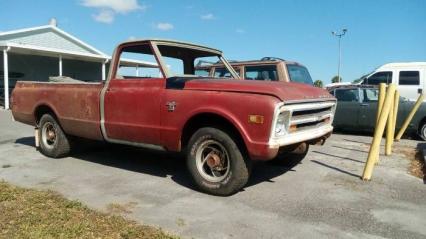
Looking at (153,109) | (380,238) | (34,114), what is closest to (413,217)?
(380,238)

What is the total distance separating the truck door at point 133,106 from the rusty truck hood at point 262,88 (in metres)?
0.59

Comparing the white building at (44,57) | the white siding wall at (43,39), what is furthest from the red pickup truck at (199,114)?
the white siding wall at (43,39)

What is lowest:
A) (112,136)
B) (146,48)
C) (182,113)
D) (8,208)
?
(8,208)

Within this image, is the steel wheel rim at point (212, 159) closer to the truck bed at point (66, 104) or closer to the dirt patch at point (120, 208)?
the dirt patch at point (120, 208)

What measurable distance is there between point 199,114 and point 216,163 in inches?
25.2

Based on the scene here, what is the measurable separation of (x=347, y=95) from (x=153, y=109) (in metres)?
8.26

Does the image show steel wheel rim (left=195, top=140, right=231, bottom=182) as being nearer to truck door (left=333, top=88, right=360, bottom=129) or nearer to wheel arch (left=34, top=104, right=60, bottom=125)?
wheel arch (left=34, top=104, right=60, bottom=125)

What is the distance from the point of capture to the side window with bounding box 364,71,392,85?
16.1 metres

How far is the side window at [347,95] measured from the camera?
12574mm

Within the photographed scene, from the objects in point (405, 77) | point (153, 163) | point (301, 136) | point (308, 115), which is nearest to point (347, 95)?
point (405, 77)

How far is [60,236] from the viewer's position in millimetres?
3895

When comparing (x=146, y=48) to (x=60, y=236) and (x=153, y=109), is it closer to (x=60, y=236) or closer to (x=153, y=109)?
(x=153, y=109)

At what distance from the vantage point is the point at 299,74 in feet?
33.4

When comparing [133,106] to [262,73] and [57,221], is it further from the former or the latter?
[262,73]
